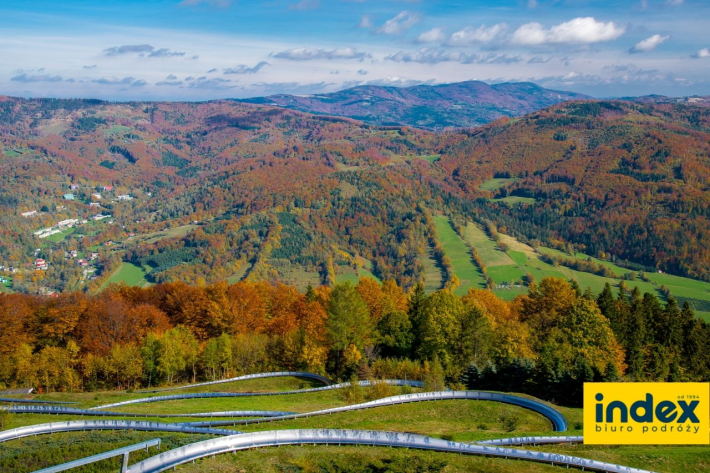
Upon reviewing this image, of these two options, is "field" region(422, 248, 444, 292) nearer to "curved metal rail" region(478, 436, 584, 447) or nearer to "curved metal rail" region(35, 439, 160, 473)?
"curved metal rail" region(478, 436, 584, 447)

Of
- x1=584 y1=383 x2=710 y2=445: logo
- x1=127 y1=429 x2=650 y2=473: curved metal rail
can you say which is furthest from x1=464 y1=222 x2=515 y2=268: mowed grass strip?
x1=127 y1=429 x2=650 y2=473: curved metal rail

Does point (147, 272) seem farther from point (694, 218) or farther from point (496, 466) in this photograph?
point (694, 218)

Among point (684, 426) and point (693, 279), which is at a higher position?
point (684, 426)

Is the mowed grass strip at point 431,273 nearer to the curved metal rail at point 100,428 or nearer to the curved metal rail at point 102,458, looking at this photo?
the curved metal rail at point 100,428

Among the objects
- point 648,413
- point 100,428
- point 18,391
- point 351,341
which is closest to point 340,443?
point 100,428

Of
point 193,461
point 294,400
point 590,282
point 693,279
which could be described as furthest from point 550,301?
point 693,279

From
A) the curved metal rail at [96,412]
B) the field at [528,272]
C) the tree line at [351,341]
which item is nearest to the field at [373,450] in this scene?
the curved metal rail at [96,412]
